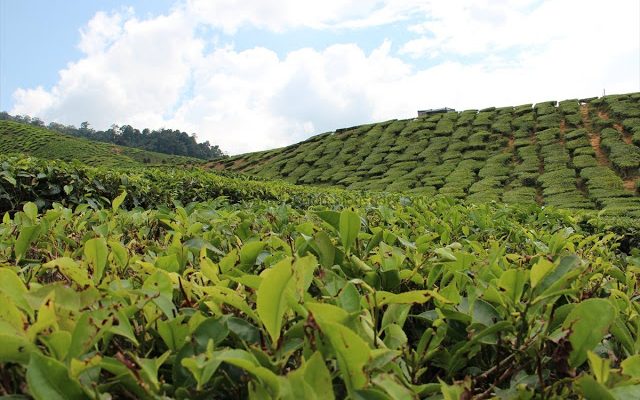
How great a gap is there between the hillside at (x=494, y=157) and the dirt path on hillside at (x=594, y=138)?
0.13 ft

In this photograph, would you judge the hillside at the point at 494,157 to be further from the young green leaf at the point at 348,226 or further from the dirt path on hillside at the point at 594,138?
the young green leaf at the point at 348,226

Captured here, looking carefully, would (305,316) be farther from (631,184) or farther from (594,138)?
(594,138)

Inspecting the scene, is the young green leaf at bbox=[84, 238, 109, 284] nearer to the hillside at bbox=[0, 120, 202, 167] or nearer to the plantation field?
the plantation field

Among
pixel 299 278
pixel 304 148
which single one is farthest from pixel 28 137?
pixel 299 278

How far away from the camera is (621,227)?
6.59m

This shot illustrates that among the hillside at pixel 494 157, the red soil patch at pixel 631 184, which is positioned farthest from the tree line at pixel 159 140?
the red soil patch at pixel 631 184

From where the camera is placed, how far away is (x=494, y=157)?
19.9m

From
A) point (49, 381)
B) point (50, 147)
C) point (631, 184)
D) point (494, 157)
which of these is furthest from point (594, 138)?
point (50, 147)

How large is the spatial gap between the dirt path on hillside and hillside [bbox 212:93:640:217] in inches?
1.5

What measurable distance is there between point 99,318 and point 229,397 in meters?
0.22

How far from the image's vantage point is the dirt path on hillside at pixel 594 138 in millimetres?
17547

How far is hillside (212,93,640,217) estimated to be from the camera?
15.7m

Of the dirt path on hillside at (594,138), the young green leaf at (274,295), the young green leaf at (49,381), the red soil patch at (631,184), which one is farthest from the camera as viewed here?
the dirt path on hillside at (594,138)

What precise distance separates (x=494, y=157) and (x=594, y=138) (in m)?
4.10
